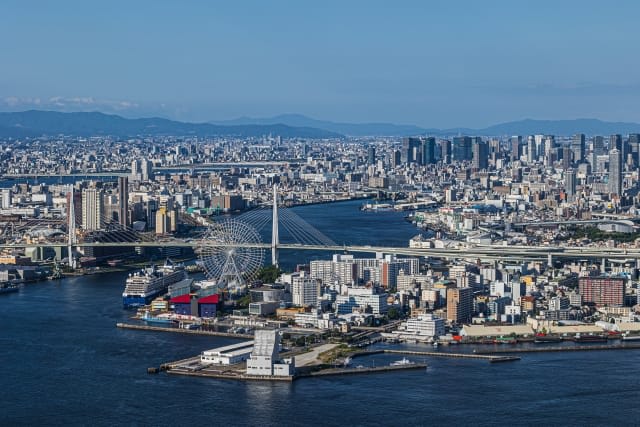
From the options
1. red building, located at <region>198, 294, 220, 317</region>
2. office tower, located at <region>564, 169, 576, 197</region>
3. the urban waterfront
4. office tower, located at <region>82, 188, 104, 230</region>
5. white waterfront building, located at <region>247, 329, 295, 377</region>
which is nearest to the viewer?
the urban waterfront

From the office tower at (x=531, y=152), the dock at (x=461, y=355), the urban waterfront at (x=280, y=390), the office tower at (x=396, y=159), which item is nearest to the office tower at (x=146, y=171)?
the office tower at (x=396, y=159)

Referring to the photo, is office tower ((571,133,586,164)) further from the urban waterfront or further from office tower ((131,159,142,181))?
the urban waterfront

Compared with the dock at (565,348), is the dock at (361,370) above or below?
below

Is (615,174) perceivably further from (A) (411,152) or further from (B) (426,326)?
(B) (426,326)

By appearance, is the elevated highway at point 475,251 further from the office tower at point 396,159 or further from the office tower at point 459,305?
the office tower at point 396,159

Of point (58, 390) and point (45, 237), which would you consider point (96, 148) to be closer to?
point (45, 237)

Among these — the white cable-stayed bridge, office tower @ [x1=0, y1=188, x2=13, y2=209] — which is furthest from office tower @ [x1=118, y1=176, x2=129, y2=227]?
office tower @ [x1=0, y1=188, x2=13, y2=209]
